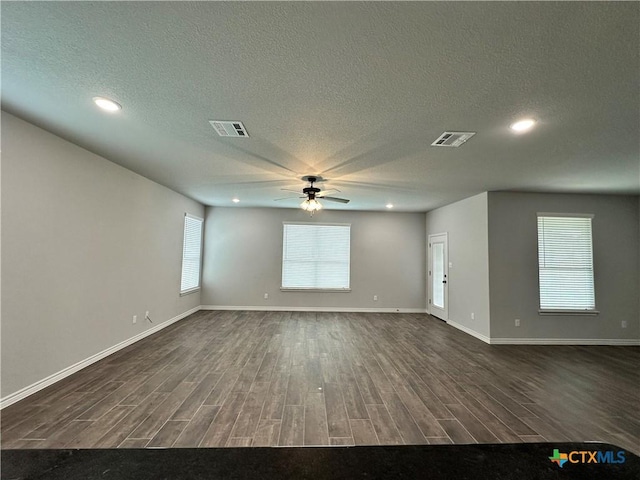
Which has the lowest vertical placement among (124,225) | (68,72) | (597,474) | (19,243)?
(597,474)

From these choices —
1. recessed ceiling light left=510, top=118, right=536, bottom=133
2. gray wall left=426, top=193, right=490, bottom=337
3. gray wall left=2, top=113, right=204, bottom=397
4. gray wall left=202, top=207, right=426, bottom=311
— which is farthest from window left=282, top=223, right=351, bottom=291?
recessed ceiling light left=510, top=118, right=536, bottom=133

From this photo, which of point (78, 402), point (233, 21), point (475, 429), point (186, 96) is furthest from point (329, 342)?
point (233, 21)

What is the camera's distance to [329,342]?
4668mm

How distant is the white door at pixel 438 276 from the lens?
6.33m

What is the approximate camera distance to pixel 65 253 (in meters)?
3.14

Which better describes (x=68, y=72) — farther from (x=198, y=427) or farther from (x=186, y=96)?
(x=198, y=427)

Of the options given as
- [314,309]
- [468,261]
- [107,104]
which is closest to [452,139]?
[107,104]

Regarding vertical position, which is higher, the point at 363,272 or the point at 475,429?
the point at 363,272

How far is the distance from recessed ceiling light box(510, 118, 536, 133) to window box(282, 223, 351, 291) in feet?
16.3

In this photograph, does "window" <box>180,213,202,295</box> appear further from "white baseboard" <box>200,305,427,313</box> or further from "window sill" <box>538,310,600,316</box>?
"window sill" <box>538,310,600,316</box>

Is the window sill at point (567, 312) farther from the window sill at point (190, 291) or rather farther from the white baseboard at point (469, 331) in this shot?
the window sill at point (190, 291)

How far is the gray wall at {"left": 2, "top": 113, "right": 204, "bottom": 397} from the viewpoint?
2578 mm

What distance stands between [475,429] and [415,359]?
1.63m

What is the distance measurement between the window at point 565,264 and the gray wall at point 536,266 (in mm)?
121
